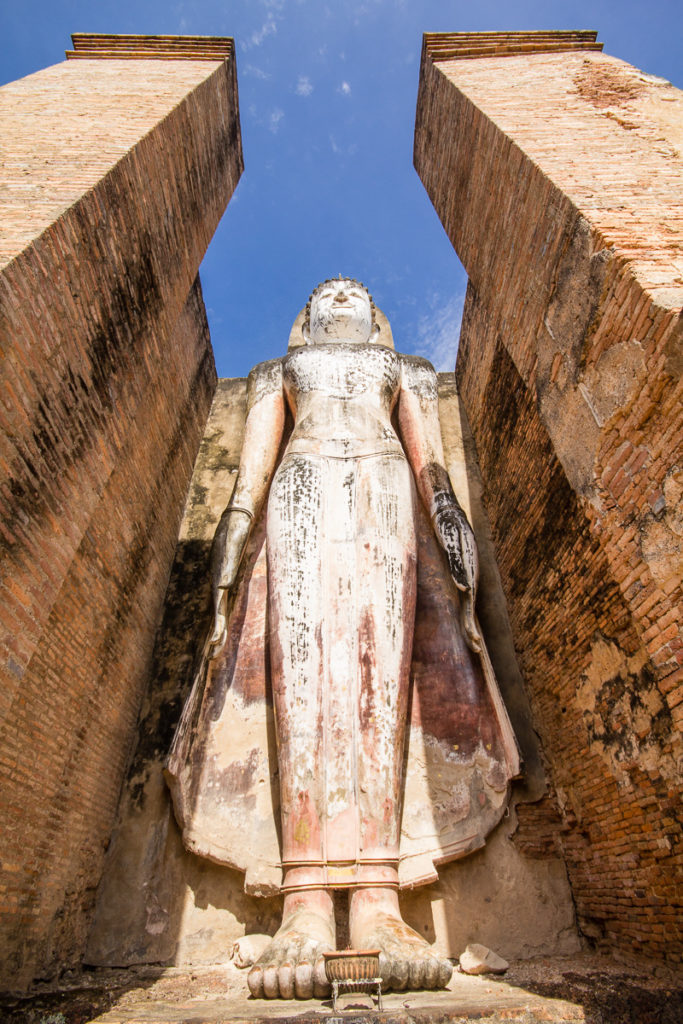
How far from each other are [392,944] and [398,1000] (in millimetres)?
230

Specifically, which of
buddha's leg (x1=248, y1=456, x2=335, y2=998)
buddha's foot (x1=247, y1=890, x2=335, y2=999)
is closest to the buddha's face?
buddha's leg (x1=248, y1=456, x2=335, y2=998)

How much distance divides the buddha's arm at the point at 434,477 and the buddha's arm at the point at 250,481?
1.00m

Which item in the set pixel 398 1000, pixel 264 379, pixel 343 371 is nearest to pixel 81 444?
pixel 264 379

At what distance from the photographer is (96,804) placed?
3.50 meters

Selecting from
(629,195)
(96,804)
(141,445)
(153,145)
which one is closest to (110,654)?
(96,804)

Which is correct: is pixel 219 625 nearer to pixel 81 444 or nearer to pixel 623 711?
pixel 81 444

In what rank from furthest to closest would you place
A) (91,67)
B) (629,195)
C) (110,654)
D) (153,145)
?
1. (91,67)
2. (153,145)
3. (110,654)
4. (629,195)

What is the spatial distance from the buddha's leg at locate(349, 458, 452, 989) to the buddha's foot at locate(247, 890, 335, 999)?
15 cm

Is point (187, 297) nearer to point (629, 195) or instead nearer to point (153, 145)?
point (153, 145)

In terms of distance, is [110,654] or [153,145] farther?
[153,145]

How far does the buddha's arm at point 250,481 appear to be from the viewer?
370cm

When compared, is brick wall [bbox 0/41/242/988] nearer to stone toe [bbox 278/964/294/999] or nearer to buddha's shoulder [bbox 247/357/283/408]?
buddha's shoulder [bbox 247/357/283/408]

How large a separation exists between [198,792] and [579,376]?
3.07 metres

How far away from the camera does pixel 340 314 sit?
207 inches
